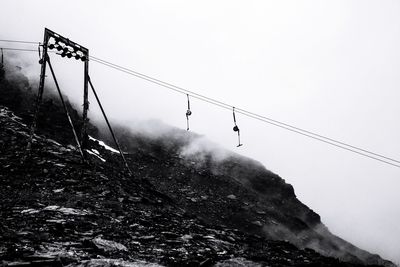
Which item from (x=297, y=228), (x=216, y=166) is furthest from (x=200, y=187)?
(x=297, y=228)

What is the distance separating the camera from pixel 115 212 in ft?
42.2

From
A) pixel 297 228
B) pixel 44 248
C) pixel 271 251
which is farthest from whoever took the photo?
pixel 297 228

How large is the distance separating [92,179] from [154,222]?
532cm

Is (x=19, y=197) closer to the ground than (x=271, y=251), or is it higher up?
higher up

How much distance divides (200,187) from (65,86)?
2329cm

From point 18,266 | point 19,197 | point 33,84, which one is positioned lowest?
point 18,266

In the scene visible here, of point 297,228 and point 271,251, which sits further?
point 297,228

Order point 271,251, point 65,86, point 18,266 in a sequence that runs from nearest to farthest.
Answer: point 18,266 → point 271,251 → point 65,86

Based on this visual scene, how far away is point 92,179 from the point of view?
16.3 metres

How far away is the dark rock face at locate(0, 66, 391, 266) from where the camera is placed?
874 centimetres

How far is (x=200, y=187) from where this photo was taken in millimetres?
29672

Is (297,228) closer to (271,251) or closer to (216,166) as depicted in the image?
(216,166)

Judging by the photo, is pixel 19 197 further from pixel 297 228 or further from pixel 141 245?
pixel 297 228

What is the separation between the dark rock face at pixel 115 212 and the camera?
8.74m
